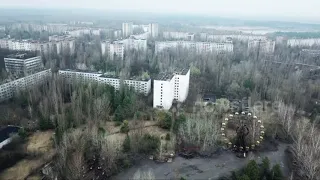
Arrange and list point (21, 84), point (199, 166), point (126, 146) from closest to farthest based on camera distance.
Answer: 1. point (199, 166)
2. point (126, 146)
3. point (21, 84)

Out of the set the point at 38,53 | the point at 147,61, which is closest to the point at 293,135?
the point at 147,61

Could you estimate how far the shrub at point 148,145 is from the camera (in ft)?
30.1

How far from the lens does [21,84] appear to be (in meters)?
14.2

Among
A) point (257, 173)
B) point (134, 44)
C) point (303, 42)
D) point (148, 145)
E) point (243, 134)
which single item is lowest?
point (148, 145)

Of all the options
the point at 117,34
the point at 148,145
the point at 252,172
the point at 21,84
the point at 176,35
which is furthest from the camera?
the point at 117,34

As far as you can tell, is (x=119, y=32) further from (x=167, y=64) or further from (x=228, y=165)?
(x=228, y=165)

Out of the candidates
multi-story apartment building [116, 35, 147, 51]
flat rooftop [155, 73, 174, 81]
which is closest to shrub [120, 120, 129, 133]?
flat rooftop [155, 73, 174, 81]

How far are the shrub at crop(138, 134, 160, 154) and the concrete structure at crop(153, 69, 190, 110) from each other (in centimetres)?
350

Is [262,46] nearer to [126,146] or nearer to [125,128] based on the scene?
[125,128]

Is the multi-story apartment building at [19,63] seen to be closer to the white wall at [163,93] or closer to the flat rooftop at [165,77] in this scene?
the flat rooftop at [165,77]

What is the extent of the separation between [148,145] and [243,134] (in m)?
3.43

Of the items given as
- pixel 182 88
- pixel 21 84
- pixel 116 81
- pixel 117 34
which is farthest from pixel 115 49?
pixel 117 34

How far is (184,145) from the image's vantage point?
9555 mm

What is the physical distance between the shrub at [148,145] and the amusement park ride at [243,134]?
8.57 feet
